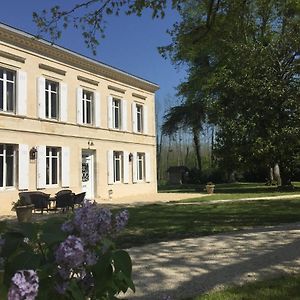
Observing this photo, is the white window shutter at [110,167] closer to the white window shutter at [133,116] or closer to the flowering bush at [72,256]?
the white window shutter at [133,116]

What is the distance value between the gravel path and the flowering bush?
3342 millimetres

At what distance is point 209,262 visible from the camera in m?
7.57

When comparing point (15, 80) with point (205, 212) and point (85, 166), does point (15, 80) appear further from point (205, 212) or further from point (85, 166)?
point (205, 212)

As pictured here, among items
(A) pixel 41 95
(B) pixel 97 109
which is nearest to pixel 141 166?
(B) pixel 97 109

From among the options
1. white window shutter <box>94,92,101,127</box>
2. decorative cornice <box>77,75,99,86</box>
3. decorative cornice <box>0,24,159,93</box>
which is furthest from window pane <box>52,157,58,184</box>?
decorative cornice <box>0,24,159,93</box>

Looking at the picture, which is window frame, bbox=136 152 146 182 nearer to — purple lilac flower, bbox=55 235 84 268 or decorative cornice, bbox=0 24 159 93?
decorative cornice, bbox=0 24 159 93

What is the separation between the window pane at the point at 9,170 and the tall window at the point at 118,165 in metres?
8.21

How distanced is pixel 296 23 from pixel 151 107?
393 inches

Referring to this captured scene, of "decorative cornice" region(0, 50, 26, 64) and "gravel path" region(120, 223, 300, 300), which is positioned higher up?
"decorative cornice" region(0, 50, 26, 64)

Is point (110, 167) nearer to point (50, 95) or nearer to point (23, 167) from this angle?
point (50, 95)

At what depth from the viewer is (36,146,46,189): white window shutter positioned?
67.7 feet

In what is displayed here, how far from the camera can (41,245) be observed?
2424 mm

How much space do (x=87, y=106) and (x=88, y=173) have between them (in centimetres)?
341

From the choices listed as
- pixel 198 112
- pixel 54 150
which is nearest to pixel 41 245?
pixel 54 150
